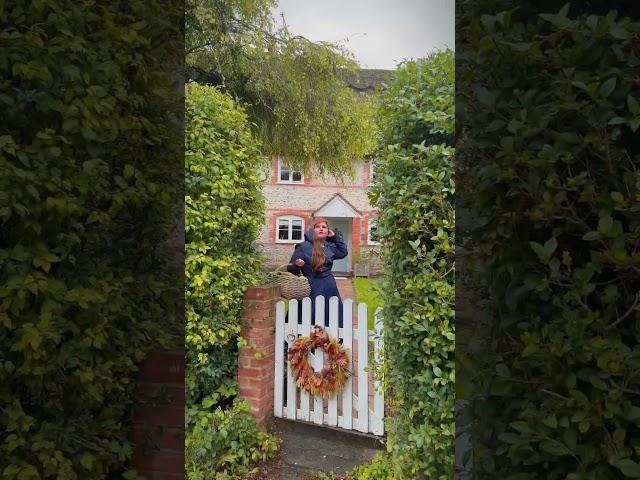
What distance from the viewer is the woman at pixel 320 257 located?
2.26m

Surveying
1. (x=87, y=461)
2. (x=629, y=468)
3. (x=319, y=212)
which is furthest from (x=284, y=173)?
(x=629, y=468)

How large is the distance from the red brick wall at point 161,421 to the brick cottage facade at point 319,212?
87cm

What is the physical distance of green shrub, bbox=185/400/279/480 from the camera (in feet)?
7.90

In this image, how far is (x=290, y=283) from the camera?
2539mm

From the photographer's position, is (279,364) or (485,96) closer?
(485,96)

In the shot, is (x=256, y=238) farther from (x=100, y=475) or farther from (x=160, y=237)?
(x=100, y=475)

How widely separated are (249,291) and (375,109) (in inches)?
42.2

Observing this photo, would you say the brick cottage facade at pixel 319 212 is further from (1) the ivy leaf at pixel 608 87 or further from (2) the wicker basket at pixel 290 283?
(1) the ivy leaf at pixel 608 87

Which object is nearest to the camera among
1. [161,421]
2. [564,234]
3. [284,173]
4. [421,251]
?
[564,234]

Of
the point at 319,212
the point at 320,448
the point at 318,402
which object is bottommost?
the point at 320,448

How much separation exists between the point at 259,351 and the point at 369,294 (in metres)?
0.67

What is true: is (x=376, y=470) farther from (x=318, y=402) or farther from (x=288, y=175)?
(x=288, y=175)

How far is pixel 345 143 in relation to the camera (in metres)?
2.56

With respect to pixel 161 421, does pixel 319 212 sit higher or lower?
higher
